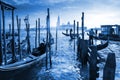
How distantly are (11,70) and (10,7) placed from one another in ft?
17.6

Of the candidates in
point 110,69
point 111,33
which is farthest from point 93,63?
point 111,33

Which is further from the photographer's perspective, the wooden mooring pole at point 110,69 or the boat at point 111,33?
the boat at point 111,33

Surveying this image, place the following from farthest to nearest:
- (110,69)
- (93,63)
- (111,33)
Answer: (111,33)
(93,63)
(110,69)

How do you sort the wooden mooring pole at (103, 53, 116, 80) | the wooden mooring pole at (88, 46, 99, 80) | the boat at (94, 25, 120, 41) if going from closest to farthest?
1. the wooden mooring pole at (103, 53, 116, 80)
2. the wooden mooring pole at (88, 46, 99, 80)
3. the boat at (94, 25, 120, 41)

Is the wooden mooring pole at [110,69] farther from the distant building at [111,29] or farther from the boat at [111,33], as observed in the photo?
the distant building at [111,29]

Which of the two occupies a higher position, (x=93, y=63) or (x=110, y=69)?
(x=110, y=69)

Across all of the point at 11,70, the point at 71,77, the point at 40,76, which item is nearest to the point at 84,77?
the point at 71,77

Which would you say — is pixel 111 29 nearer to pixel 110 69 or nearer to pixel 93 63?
pixel 93 63

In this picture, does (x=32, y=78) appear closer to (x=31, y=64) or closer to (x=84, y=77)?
(x=31, y=64)

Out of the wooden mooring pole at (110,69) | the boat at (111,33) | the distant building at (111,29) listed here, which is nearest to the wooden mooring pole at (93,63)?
the wooden mooring pole at (110,69)

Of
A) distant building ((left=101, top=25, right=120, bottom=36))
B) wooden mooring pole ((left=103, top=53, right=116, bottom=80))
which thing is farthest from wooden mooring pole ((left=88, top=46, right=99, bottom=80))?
distant building ((left=101, top=25, right=120, bottom=36))

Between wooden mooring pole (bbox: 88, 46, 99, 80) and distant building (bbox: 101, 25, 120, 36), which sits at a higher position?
distant building (bbox: 101, 25, 120, 36)

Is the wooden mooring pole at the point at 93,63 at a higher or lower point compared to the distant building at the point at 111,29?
lower

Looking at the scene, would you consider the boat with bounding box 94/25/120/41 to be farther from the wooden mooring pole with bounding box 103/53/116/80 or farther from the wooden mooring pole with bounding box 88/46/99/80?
the wooden mooring pole with bounding box 103/53/116/80
